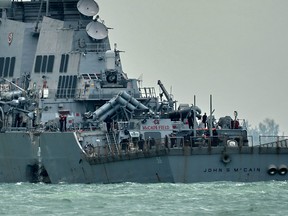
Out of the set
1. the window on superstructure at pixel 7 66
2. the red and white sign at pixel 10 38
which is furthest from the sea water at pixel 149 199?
the red and white sign at pixel 10 38

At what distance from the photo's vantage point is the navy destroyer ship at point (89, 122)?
2539 inches

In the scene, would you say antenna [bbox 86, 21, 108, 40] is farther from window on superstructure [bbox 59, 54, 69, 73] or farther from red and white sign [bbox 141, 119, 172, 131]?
red and white sign [bbox 141, 119, 172, 131]

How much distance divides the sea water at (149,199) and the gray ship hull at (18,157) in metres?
3.72

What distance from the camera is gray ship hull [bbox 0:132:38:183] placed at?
229ft

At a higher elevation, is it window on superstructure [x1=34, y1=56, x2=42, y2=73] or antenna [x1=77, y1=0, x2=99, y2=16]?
antenna [x1=77, y1=0, x2=99, y2=16]

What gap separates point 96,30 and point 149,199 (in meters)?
17.7

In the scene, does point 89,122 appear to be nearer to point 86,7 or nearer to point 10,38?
point 86,7

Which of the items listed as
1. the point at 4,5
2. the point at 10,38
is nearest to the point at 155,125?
the point at 10,38

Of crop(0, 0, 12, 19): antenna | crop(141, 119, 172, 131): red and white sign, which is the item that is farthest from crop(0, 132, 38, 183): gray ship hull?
crop(0, 0, 12, 19): antenna

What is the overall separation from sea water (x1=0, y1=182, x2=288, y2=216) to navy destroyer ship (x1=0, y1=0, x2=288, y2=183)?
1077 mm

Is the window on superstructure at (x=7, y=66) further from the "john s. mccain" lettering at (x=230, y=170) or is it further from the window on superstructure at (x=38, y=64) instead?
the "john s. mccain" lettering at (x=230, y=170)

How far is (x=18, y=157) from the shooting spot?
7050cm

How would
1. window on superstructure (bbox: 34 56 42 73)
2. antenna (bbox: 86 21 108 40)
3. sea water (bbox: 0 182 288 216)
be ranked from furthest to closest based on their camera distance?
1. window on superstructure (bbox: 34 56 42 73)
2. antenna (bbox: 86 21 108 40)
3. sea water (bbox: 0 182 288 216)

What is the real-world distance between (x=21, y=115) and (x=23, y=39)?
5.34 metres
